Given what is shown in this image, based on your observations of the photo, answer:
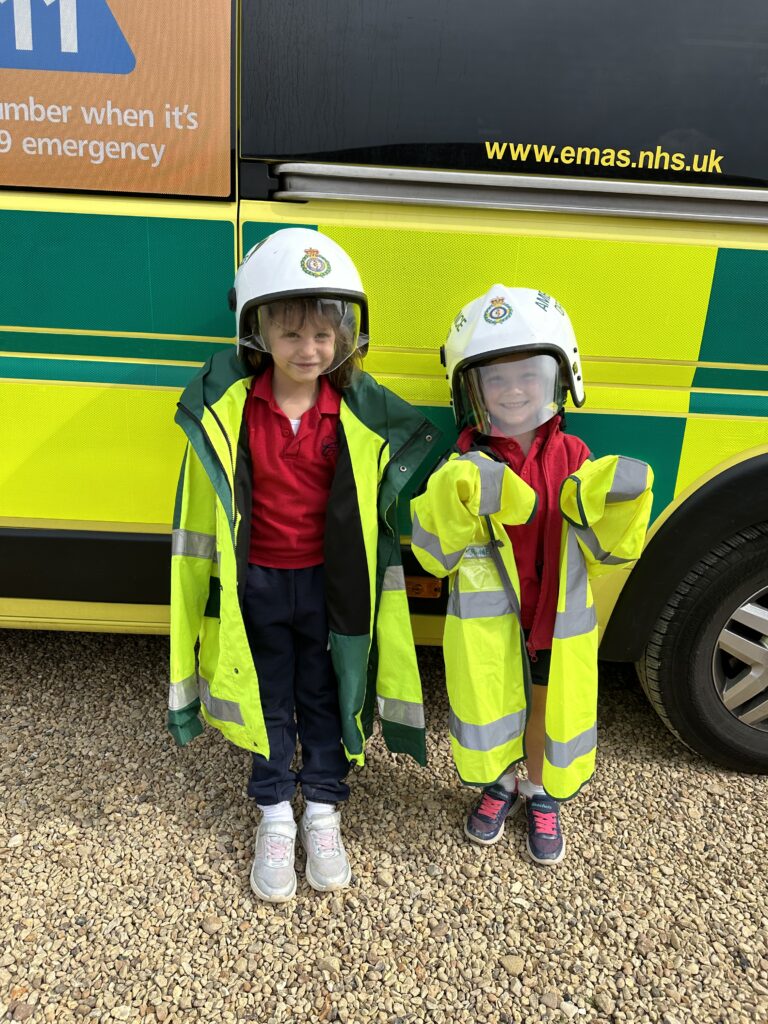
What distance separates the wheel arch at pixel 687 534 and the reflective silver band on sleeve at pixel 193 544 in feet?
3.91

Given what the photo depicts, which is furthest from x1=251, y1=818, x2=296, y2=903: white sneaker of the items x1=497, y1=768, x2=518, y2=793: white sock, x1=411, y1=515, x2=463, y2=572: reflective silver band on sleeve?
x1=411, y1=515, x2=463, y2=572: reflective silver band on sleeve

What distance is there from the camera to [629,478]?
1789 millimetres

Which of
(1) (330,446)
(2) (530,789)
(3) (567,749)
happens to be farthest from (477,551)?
(2) (530,789)

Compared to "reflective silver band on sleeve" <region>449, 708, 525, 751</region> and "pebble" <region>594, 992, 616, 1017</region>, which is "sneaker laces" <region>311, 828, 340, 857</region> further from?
"pebble" <region>594, 992, 616, 1017</region>

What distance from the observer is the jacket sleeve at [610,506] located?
1.79 meters

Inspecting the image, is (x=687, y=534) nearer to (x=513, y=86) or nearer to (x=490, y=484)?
(x=490, y=484)

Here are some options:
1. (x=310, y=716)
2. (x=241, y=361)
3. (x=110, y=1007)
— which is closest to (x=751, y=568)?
(x=310, y=716)

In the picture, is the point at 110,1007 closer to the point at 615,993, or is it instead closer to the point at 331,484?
the point at 615,993

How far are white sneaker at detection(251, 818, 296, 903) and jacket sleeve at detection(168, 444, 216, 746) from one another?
34cm

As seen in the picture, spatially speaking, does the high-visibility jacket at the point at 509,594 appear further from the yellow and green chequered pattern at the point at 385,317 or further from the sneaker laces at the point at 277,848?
the sneaker laces at the point at 277,848

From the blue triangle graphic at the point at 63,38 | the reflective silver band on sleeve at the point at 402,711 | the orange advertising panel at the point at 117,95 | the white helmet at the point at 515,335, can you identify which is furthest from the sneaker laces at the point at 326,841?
the blue triangle graphic at the point at 63,38

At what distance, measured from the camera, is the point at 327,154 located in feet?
6.48

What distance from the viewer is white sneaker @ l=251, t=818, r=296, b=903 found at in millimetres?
1979

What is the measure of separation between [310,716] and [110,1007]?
2.69 ft
